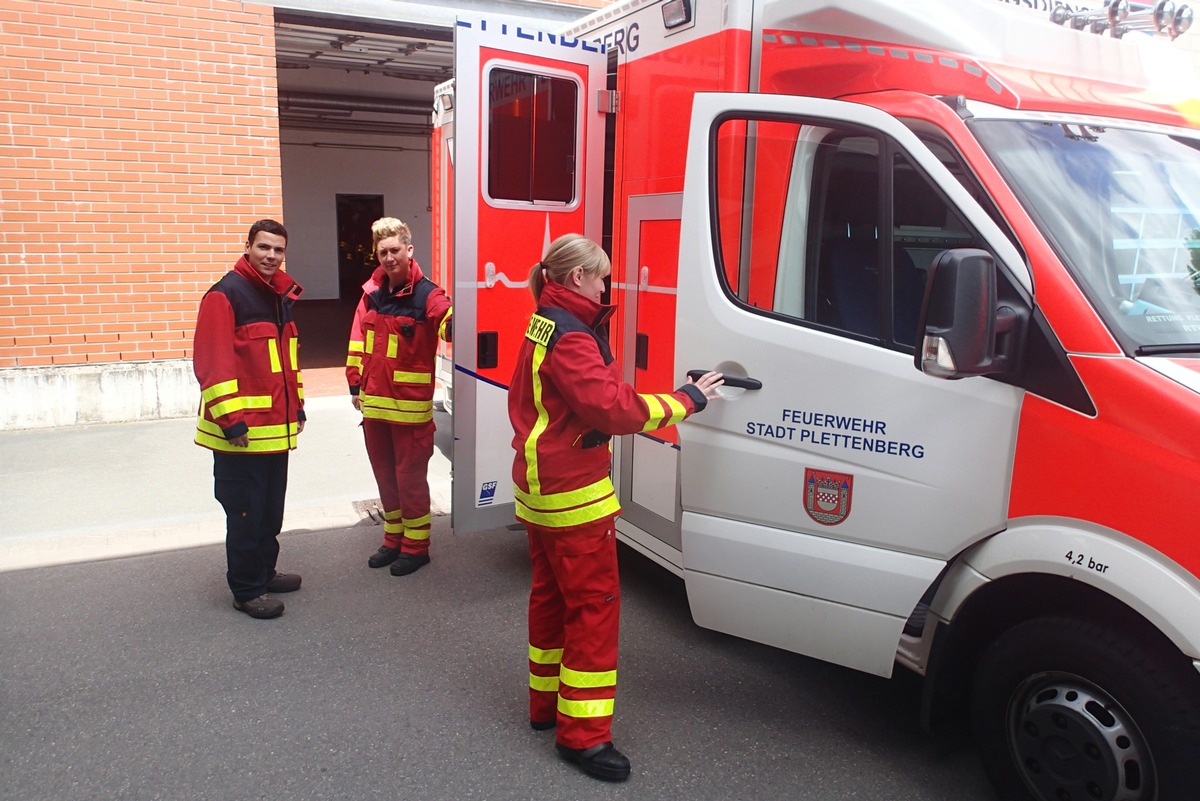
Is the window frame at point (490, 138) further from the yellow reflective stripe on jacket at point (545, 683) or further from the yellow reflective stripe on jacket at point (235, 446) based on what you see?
the yellow reflective stripe on jacket at point (545, 683)

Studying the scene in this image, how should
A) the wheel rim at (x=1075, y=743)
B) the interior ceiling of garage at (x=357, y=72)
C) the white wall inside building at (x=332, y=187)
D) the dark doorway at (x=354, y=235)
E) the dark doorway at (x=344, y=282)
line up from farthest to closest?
the dark doorway at (x=354, y=235) < the white wall inside building at (x=332, y=187) < the dark doorway at (x=344, y=282) < the interior ceiling of garage at (x=357, y=72) < the wheel rim at (x=1075, y=743)

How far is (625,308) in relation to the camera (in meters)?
4.30

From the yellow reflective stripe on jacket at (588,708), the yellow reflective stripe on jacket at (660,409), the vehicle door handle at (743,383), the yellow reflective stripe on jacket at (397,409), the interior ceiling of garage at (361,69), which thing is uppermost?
the interior ceiling of garage at (361,69)

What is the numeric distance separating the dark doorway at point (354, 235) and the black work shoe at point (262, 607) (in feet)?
49.7

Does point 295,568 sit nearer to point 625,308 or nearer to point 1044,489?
point 625,308

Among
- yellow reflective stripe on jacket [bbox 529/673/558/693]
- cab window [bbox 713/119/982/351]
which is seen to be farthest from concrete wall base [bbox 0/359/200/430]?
cab window [bbox 713/119/982/351]

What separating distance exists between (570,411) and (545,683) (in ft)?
3.42

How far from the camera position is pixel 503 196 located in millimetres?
4355

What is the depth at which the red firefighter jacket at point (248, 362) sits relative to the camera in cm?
410

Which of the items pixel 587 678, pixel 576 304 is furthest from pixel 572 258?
pixel 587 678

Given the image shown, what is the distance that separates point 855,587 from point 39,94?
25.0ft

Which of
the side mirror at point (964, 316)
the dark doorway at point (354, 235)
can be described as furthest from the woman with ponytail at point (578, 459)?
the dark doorway at point (354, 235)

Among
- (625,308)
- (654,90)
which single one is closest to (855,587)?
(625,308)

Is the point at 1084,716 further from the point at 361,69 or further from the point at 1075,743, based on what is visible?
the point at 361,69
